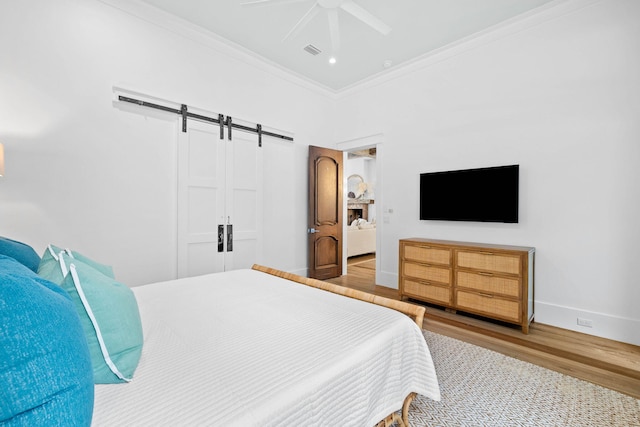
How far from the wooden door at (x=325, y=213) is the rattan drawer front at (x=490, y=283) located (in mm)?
2151

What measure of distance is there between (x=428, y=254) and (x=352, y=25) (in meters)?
2.84

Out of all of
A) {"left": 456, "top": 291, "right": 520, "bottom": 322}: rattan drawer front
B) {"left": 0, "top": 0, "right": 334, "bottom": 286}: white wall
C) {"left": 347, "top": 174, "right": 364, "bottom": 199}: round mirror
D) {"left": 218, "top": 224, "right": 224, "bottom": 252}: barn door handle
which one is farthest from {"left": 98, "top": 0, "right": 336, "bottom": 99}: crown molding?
{"left": 347, "top": 174, "right": 364, "bottom": 199}: round mirror

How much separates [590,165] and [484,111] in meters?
1.21

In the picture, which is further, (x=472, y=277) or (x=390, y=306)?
(x=472, y=277)

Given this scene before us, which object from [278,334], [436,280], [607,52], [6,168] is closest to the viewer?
[278,334]

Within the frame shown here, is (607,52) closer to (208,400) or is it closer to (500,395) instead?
(500,395)

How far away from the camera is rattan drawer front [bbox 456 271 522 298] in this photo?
2.82 meters

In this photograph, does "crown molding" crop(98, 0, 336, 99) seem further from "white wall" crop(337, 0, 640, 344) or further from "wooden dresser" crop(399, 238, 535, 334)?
"wooden dresser" crop(399, 238, 535, 334)

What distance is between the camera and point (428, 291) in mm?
3459

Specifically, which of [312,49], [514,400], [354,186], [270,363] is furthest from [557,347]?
[354,186]

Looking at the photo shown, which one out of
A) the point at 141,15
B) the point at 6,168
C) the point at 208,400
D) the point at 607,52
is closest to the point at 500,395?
the point at 208,400

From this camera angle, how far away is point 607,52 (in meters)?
2.71

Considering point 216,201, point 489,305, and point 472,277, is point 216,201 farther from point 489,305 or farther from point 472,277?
point 489,305

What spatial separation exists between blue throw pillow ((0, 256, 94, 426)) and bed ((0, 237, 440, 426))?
15 cm
